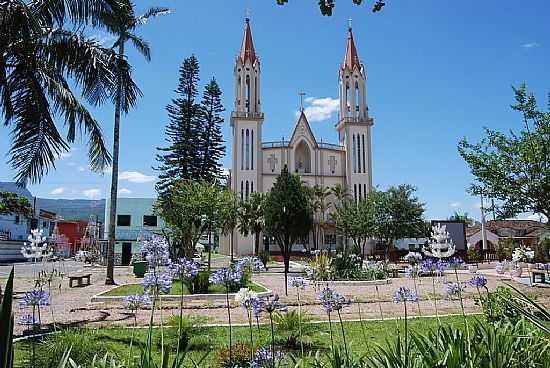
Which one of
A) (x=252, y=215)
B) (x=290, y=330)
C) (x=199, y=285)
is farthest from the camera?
(x=252, y=215)

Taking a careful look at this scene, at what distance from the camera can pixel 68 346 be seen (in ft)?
15.5

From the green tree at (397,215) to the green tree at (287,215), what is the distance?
20.2m

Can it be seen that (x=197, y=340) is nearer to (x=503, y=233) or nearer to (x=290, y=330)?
(x=290, y=330)

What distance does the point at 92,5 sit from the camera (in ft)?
26.9

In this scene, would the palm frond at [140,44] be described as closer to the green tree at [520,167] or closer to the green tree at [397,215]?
the green tree at [520,167]

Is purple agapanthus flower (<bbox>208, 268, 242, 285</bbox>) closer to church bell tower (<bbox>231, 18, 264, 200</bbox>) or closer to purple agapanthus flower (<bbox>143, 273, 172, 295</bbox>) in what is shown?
purple agapanthus flower (<bbox>143, 273, 172, 295</bbox>)

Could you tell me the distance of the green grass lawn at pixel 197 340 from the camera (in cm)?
515

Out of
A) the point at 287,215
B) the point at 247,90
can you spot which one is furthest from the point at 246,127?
the point at 287,215

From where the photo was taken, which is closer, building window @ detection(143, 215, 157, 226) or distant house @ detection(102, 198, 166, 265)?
distant house @ detection(102, 198, 166, 265)

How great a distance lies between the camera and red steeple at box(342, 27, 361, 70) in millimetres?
53875

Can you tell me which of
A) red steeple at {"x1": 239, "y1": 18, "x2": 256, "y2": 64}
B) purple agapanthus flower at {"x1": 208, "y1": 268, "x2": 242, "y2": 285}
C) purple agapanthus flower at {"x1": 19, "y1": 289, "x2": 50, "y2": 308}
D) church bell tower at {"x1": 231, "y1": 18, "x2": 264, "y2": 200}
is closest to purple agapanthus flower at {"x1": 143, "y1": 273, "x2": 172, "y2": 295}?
purple agapanthus flower at {"x1": 208, "y1": 268, "x2": 242, "y2": 285}

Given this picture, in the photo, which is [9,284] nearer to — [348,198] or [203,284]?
[203,284]

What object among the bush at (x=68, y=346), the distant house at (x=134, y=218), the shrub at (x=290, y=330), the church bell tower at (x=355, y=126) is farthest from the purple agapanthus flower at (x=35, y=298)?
the church bell tower at (x=355, y=126)

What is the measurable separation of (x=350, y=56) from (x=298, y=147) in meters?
12.4
